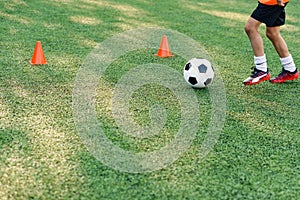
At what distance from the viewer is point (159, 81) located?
4.49 meters

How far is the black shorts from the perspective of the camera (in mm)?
4238

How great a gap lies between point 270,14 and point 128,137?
1.95m

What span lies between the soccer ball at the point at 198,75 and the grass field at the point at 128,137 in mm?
84

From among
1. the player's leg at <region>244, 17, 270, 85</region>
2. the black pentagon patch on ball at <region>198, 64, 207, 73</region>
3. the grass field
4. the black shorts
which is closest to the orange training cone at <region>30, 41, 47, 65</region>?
the grass field

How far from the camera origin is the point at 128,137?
3207 millimetres

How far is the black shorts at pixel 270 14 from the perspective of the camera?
4238 millimetres

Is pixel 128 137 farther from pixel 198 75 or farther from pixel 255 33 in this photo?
pixel 255 33

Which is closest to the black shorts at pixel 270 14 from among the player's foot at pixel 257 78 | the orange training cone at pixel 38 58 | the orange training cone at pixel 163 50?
the player's foot at pixel 257 78

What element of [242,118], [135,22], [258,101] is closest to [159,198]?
[242,118]

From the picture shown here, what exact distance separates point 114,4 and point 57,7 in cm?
131

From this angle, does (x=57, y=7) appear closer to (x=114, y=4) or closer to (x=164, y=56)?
(x=114, y=4)

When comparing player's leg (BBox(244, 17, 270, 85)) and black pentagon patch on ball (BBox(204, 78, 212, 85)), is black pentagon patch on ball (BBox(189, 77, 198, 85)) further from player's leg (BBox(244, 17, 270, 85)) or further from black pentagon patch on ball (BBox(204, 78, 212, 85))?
player's leg (BBox(244, 17, 270, 85))

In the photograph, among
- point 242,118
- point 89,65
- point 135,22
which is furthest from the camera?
point 135,22

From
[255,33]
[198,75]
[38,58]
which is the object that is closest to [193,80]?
[198,75]
